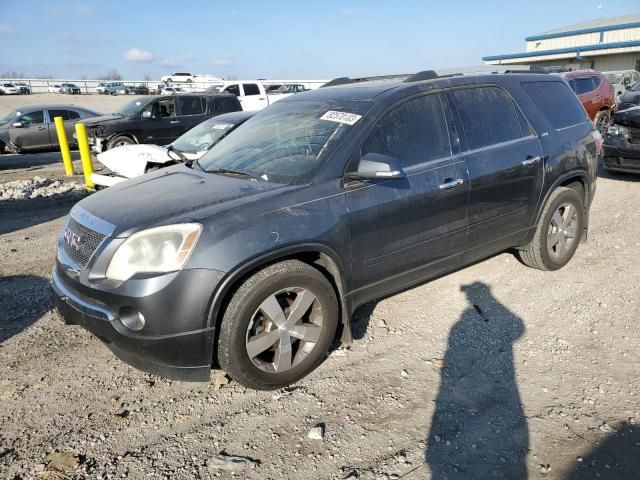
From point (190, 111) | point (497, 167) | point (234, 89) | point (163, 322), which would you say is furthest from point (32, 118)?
point (497, 167)

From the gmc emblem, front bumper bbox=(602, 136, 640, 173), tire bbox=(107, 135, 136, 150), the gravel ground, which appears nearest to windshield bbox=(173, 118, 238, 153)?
the gravel ground

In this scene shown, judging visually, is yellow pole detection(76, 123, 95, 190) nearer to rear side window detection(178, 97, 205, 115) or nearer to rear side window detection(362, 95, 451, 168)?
rear side window detection(178, 97, 205, 115)

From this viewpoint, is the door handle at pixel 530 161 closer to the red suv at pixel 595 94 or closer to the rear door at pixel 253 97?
the red suv at pixel 595 94

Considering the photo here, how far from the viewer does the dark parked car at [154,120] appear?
12359 millimetres

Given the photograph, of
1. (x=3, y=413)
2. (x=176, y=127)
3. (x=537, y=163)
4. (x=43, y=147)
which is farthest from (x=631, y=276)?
(x=43, y=147)

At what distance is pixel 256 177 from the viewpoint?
3.38 meters

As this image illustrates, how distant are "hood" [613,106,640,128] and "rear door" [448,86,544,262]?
507 cm

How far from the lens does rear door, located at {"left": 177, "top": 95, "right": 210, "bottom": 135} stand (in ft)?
42.7

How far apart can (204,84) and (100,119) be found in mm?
42194

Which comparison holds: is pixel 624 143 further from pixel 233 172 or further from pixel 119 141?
pixel 119 141

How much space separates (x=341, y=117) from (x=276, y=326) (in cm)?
155

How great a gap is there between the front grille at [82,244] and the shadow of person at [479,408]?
2184mm

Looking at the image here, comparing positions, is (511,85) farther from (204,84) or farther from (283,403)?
(204,84)

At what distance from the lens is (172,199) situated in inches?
122
